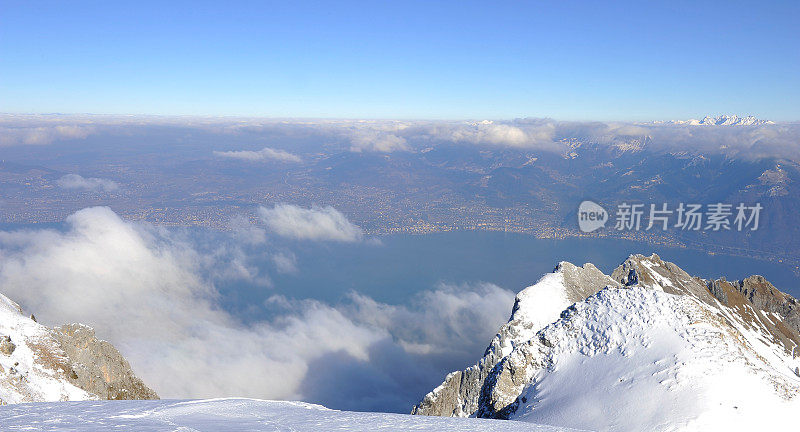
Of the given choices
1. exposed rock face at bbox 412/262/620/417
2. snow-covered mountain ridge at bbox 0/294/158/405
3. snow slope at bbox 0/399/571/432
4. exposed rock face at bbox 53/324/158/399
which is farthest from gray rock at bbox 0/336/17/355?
exposed rock face at bbox 412/262/620/417

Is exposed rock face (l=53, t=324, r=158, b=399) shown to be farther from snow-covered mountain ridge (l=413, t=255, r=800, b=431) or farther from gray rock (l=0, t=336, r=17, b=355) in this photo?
snow-covered mountain ridge (l=413, t=255, r=800, b=431)

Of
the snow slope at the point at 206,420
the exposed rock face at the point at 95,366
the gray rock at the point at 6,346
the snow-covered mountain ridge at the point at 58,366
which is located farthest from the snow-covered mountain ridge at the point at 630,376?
the gray rock at the point at 6,346

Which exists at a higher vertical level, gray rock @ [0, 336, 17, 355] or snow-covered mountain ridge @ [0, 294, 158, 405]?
gray rock @ [0, 336, 17, 355]

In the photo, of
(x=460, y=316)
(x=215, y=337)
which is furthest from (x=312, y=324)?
(x=460, y=316)

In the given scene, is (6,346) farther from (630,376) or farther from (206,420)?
(630,376)

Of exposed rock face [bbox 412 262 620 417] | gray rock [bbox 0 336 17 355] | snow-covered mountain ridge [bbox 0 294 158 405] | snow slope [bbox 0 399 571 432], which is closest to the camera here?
snow slope [bbox 0 399 571 432]

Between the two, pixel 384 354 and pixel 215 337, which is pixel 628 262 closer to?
pixel 384 354

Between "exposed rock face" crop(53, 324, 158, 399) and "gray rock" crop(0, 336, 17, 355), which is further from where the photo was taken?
"exposed rock face" crop(53, 324, 158, 399)
